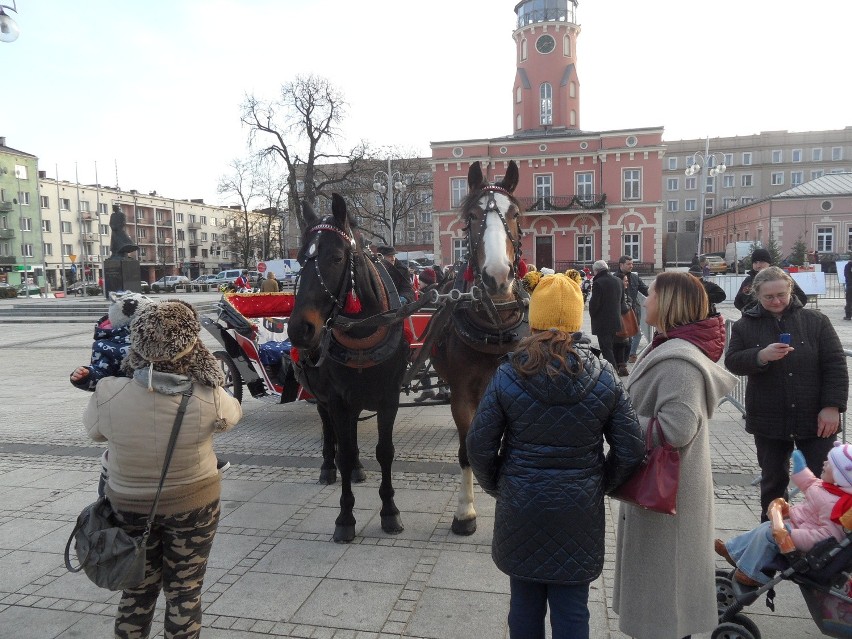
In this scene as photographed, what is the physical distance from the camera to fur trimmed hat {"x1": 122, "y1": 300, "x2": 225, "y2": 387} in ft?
8.24

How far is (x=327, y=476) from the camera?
547 centimetres

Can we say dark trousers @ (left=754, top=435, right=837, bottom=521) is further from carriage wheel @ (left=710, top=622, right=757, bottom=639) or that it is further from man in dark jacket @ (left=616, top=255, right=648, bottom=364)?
man in dark jacket @ (left=616, top=255, right=648, bottom=364)

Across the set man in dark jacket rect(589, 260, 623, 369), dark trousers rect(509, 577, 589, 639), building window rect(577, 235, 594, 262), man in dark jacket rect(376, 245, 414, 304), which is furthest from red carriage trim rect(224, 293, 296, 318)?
building window rect(577, 235, 594, 262)

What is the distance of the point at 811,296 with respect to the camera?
66.8 feet

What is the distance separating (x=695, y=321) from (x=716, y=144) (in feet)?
260

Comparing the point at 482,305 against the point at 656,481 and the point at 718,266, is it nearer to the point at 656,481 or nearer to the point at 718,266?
the point at 656,481

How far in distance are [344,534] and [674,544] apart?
238cm

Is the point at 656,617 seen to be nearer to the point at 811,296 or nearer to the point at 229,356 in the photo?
the point at 229,356

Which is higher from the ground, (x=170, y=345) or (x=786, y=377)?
(x=170, y=345)

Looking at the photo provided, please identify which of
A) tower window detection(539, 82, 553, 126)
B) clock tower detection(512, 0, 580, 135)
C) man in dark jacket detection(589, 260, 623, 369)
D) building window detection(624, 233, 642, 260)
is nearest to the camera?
man in dark jacket detection(589, 260, 623, 369)

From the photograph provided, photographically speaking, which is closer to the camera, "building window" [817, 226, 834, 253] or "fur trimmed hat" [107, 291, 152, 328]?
"fur trimmed hat" [107, 291, 152, 328]

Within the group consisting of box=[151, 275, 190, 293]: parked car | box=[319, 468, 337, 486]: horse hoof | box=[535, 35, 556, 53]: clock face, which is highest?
box=[535, 35, 556, 53]: clock face

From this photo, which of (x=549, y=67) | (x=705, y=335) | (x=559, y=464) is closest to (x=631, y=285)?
(x=705, y=335)

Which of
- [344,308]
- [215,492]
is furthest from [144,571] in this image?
[344,308]
